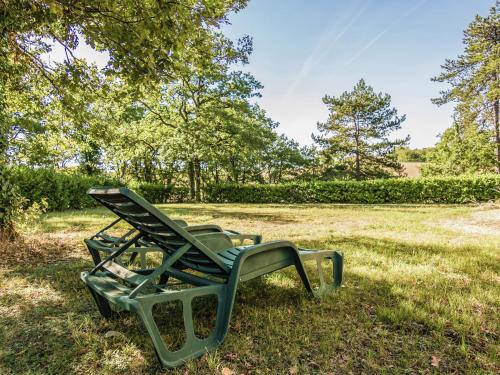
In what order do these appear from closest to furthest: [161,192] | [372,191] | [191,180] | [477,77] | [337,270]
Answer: [337,270], [372,191], [477,77], [161,192], [191,180]

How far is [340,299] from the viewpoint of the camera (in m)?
3.04

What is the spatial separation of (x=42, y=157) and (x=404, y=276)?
101 ft

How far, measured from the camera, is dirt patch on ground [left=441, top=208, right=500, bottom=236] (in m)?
7.31

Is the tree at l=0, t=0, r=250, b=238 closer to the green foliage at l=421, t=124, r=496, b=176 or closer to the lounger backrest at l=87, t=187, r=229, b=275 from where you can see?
the lounger backrest at l=87, t=187, r=229, b=275

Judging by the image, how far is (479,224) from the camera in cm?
841

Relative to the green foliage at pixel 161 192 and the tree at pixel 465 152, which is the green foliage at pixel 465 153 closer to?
the tree at pixel 465 152

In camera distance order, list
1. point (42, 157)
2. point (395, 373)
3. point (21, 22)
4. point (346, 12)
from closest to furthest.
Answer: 1. point (395, 373)
2. point (21, 22)
3. point (346, 12)
4. point (42, 157)

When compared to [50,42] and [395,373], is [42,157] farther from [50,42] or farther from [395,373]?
[395,373]

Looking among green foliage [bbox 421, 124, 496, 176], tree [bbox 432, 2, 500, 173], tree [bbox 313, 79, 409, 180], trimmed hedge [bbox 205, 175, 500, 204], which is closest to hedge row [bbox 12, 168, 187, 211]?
trimmed hedge [bbox 205, 175, 500, 204]

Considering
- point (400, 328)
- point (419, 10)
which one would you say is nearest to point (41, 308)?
point (400, 328)

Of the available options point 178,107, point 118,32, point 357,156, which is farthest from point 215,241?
point 357,156

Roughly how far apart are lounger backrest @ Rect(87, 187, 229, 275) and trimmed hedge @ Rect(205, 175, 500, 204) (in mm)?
19346

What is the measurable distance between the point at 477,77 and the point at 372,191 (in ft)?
38.3

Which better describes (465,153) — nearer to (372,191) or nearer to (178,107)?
(372,191)
